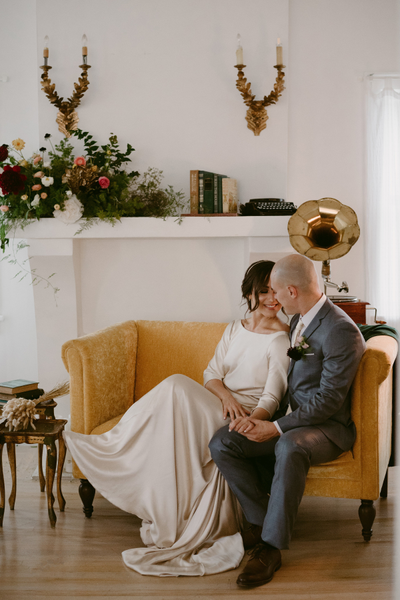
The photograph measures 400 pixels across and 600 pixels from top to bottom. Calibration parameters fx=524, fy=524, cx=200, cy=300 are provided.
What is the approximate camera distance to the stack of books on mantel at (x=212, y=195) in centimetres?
344

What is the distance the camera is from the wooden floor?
202 cm

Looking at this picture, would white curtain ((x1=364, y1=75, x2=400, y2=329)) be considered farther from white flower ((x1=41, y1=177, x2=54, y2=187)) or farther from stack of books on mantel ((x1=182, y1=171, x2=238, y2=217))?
white flower ((x1=41, y1=177, x2=54, y2=187))

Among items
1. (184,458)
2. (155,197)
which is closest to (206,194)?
(155,197)

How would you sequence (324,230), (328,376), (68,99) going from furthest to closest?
(68,99) → (324,230) → (328,376)

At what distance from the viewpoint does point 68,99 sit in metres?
3.54

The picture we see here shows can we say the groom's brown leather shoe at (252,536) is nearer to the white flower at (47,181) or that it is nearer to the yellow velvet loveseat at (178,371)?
the yellow velvet loveseat at (178,371)

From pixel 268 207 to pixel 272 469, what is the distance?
1689mm

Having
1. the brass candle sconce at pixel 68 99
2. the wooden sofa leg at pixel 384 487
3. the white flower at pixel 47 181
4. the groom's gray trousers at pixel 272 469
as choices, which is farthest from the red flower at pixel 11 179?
the wooden sofa leg at pixel 384 487

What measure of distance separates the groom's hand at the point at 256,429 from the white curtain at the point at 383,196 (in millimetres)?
2059

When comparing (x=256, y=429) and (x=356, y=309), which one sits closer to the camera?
(x=256, y=429)

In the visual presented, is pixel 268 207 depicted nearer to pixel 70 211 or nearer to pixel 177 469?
pixel 70 211

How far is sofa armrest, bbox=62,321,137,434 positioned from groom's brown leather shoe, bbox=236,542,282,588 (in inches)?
41.0

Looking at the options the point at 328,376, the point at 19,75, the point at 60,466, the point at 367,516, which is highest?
the point at 19,75

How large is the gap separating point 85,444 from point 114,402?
1.42ft
